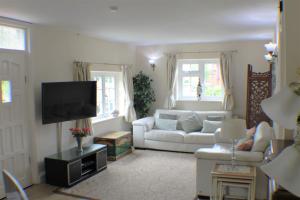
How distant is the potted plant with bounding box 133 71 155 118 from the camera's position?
745 centimetres

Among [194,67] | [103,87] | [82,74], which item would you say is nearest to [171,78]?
[194,67]

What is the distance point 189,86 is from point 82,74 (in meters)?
3.19

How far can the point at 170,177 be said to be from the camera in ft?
15.9

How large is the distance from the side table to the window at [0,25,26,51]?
3.41 m

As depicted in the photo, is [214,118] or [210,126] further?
[214,118]

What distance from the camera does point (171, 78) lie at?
293 inches

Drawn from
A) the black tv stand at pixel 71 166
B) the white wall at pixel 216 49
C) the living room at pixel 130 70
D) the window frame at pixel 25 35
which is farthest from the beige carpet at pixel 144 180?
the window frame at pixel 25 35

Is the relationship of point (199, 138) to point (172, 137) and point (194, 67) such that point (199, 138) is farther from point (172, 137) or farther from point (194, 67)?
point (194, 67)

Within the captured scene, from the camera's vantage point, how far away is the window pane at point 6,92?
4.02 metres

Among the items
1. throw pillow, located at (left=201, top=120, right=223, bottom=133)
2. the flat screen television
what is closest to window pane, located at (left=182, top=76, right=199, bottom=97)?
throw pillow, located at (left=201, top=120, right=223, bottom=133)

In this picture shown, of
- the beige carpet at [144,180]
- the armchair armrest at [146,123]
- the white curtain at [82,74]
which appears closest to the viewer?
the beige carpet at [144,180]

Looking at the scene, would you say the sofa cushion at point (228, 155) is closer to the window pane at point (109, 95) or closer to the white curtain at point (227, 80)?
the white curtain at point (227, 80)

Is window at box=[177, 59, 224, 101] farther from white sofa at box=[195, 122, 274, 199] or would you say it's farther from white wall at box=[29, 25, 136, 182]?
white sofa at box=[195, 122, 274, 199]

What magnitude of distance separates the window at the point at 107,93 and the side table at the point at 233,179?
3412 mm
